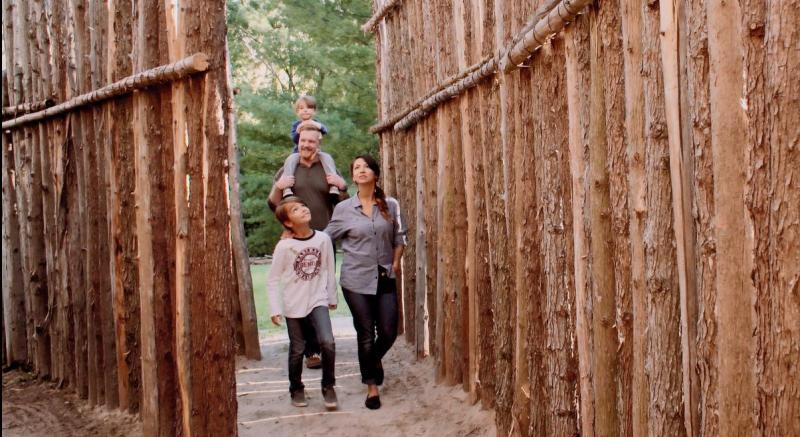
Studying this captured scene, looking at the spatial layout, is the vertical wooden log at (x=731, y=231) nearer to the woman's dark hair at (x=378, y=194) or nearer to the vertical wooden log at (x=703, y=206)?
the vertical wooden log at (x=703, y=206)

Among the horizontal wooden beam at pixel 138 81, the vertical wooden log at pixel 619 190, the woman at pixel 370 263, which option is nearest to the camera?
the vertical wooden log at pixel 619 190

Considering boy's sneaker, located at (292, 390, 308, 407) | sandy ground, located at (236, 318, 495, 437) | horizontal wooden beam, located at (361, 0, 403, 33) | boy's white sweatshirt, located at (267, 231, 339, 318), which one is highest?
horizontal wooden beam, located at (361, 0, 403, 33)

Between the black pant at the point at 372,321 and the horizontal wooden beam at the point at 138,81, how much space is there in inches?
86.4

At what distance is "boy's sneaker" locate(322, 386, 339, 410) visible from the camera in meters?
5.42

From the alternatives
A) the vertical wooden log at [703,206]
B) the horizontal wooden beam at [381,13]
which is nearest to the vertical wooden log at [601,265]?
the vertical wooden log at [703,206]

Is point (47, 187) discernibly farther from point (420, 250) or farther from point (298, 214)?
point (420, 250)

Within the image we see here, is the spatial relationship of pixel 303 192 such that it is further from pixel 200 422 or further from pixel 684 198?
pixel 684 198

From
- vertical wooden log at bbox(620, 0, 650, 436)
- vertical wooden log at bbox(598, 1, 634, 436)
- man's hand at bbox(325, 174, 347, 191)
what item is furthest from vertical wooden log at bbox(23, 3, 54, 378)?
vertical wooden log at bbox(620, 0, 650, 436)

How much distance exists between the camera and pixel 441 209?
5.73 metres

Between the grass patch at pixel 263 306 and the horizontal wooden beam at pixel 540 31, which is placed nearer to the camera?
the horizontal wooden beam at pixel 540 31

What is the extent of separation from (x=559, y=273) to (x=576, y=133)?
68cm

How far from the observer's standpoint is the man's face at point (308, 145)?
21.1 ft

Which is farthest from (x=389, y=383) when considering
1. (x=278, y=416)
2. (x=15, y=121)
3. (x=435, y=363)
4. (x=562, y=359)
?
(x=15, y=121)

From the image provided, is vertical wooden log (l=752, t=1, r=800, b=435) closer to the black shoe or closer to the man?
the black shoe
